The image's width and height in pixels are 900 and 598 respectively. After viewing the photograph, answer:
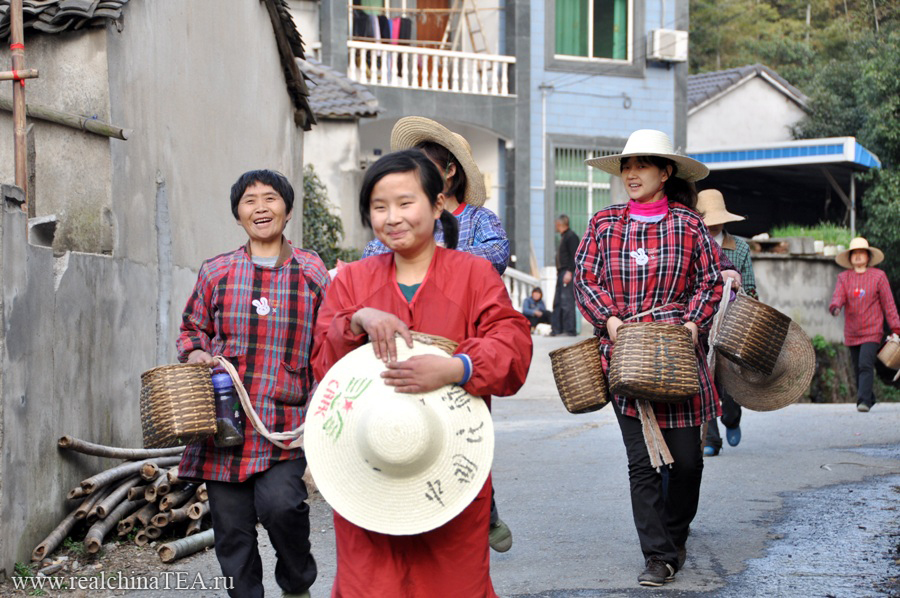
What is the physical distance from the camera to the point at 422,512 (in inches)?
136

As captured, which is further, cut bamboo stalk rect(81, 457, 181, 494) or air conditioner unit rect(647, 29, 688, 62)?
air conditioner unit rect(647, 29, 688, 62)

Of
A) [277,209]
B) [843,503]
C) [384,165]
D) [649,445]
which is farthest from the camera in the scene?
[843,503]

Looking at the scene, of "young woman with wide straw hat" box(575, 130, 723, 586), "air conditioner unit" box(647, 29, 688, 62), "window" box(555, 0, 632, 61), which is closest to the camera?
"young woman with wide straw hat" box(575, 130, 723, 586)

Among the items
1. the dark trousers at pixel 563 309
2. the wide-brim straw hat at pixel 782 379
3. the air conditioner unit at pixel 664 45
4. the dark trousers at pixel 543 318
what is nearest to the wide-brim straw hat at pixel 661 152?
the wide-brim straw hat at pixel 782 379

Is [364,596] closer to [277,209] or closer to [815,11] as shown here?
[277,209]

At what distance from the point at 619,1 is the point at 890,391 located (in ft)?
31.5

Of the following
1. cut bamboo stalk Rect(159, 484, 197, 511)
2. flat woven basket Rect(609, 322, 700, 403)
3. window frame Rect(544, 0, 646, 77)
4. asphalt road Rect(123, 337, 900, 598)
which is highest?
window frame Rect(544, 0, 646, 77)

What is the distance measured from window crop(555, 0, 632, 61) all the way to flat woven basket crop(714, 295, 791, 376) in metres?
18.5

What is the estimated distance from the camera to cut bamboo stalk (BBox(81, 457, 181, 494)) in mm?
6305

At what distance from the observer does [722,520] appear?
6988 millimetres

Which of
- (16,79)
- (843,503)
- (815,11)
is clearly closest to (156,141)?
(16,79)

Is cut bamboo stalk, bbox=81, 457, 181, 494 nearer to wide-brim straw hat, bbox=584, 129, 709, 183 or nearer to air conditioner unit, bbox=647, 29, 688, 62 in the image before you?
wide-brim straw hat, bbox=584, 129, 709, 183

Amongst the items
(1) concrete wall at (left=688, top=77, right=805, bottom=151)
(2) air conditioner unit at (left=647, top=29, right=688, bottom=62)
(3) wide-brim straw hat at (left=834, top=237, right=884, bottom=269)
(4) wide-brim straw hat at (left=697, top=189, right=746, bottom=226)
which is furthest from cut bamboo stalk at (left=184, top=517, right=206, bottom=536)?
(1) concrete wall at (left=688, top=77, right=805, bottom=151)

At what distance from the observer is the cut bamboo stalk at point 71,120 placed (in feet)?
21.2
